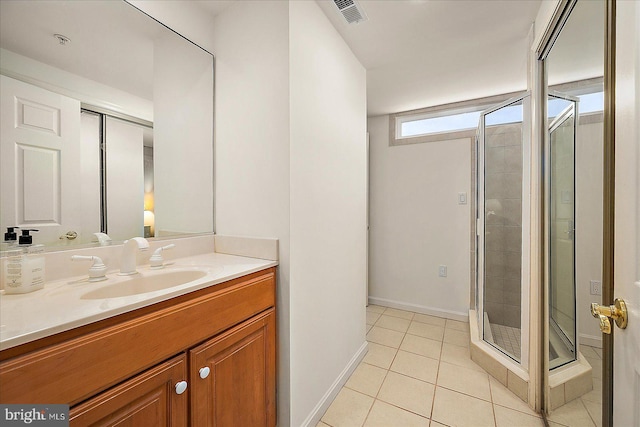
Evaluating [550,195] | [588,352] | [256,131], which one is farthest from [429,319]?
[256,131]

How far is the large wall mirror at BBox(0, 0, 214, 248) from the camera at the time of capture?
995mm

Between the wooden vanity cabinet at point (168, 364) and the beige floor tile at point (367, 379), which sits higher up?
the wooden vanity cabinet at point (168, 364)

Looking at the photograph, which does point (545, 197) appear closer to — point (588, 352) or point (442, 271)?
point (588, 352)

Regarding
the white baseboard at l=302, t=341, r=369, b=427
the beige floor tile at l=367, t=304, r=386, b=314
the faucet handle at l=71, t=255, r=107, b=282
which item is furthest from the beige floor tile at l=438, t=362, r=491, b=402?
the faucet handle at l=71, t=255, r=107, b=282

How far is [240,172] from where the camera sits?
59.4 inches

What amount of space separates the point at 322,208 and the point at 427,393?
1.45m

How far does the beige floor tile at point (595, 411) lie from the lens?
0.85m

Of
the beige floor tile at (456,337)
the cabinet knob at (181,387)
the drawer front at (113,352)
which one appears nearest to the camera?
the drawer front at (113,352)

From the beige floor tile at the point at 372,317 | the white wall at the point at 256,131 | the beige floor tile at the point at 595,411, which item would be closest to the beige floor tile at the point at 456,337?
the beige floor tile at the point at 372,317

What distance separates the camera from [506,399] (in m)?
1.72

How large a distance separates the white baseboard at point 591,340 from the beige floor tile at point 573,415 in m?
0.26

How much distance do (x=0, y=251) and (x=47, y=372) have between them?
0.63 m

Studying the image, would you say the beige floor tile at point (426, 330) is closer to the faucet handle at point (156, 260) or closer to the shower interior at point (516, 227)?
the shower interior at point (516, 227)

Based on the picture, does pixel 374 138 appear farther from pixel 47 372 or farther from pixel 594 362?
pixel 47 372
